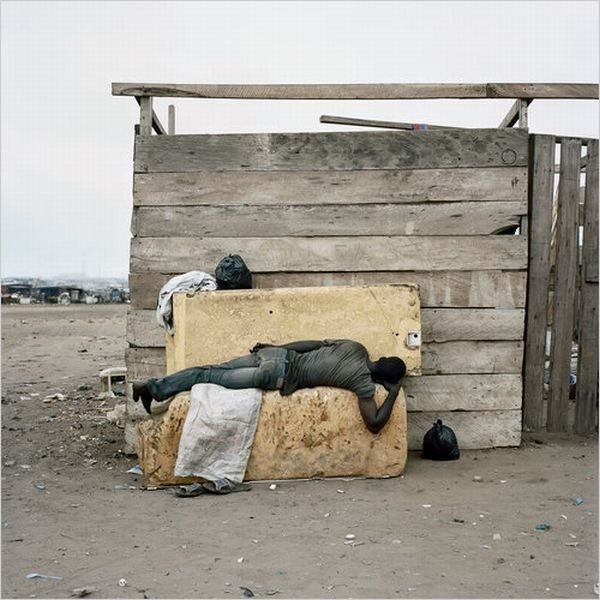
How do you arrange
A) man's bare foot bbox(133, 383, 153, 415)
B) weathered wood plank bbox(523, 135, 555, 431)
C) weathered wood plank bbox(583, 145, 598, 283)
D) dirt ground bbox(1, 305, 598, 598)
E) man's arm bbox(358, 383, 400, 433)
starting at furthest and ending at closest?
1. weathered wood plank bbox(583, 145, 598, 283)
2. weathered wood plank bbox(523, 135, 555, 431)
3. man's bare foot bbox(133, 383, 153, 415)
4. man's arm bbox(358, 383, 400, 433)
5. dirt ground bbox(1, 305, 598, 598)

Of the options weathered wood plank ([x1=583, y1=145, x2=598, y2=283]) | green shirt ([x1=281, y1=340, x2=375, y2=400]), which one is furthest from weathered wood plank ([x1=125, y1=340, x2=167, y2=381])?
weathered wood plank ([x1=583, y1=145, x2=598, y2=283])

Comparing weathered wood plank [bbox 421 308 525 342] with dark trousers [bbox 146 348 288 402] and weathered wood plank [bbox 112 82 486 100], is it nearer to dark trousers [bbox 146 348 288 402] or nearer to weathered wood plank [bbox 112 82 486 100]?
dark trousers [bbox 146 348 288 402]

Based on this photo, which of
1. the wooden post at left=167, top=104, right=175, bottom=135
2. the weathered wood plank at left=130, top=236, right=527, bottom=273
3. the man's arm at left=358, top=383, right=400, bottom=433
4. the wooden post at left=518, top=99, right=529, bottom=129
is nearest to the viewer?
the man's arm at left=358, top=383, right=400, bottom=433

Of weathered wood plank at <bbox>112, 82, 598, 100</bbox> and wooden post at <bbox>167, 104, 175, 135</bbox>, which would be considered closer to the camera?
weathered wood plank at <bbox>112, 82, 598, 100</bbox>

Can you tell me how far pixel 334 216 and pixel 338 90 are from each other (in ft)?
3.41

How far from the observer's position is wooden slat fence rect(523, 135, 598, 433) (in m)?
6.36

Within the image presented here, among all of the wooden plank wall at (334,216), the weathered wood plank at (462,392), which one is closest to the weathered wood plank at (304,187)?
the wooden plank wall at (334,216)

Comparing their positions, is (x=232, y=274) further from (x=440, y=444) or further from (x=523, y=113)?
(x=523, y=113)

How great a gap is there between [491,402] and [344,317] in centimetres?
157

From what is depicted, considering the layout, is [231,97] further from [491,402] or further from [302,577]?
[302,577]

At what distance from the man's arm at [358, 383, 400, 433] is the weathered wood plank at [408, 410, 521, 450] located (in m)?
0.98

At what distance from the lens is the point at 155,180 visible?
6.09 meters

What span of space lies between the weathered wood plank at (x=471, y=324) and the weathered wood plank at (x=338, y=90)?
1.81 m

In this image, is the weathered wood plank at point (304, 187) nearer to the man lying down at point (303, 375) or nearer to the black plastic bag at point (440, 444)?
the man lying down at point (303, 375)
